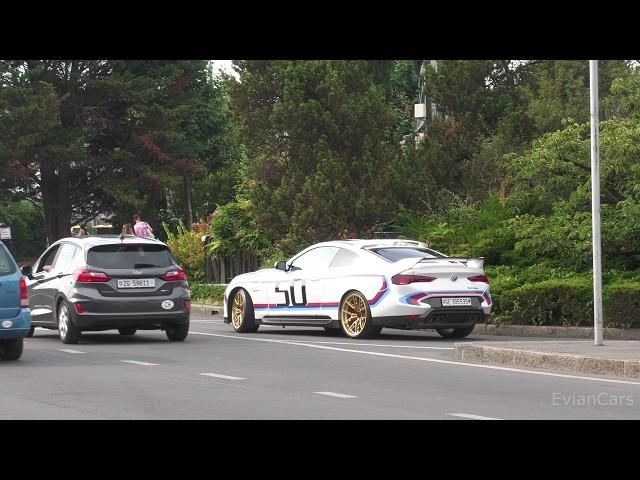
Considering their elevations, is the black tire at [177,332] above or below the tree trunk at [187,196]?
below

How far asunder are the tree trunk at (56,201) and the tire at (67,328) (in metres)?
33.6

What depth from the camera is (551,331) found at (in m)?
21.5

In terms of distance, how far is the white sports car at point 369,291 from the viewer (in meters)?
19.6

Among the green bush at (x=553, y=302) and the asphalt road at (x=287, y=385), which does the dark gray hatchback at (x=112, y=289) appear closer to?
the asphalt road at (x=287, y=385)

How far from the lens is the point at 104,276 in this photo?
19.1 m

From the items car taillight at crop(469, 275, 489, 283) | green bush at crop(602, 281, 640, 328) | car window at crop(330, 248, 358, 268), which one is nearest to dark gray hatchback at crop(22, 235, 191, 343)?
car window at crop(330, 248, 358, 268)

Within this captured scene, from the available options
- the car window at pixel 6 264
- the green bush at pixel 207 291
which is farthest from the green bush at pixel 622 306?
the green bush at pixel 207 291

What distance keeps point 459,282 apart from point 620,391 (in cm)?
722

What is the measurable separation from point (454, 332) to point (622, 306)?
2605 mm
